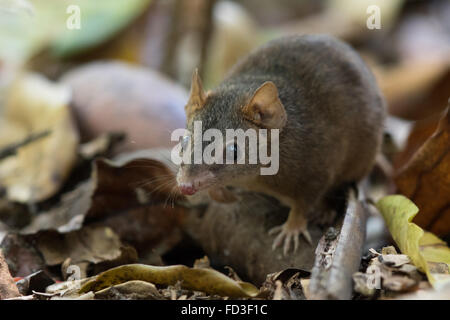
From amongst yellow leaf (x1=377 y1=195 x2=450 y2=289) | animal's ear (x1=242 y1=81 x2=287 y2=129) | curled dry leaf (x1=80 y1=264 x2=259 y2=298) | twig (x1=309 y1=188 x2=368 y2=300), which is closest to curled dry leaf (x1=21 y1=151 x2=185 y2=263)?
animal's ear (x1=242 y1=81 x2=287 y2=129)

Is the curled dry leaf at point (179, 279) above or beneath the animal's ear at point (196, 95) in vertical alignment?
beneath

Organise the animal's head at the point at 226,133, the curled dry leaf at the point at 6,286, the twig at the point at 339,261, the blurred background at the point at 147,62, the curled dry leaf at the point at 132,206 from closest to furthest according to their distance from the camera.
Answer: the twig at the point at 339,261 < the curled dry leaf at the point at 6,286 < the animal's head at the point at 226,133 < the curled dry leaf at the point at 132,206 < the blurred background at the point at 147,62

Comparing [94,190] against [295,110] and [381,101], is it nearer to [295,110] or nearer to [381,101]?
[295,110]

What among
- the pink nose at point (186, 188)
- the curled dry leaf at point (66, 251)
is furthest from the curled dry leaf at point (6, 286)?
the pink nose at point (186, 188)

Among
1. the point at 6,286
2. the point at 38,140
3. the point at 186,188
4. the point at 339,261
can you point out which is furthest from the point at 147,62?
the point at 339,261

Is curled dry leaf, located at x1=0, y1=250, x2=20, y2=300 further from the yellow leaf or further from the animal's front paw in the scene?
the yellow leaf

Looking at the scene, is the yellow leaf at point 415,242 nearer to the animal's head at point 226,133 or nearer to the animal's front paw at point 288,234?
the animal's front paw at point 288,234

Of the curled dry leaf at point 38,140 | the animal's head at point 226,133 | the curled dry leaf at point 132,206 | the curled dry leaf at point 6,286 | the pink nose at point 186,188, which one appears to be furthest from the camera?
the curled dry leaf at point 38,140
